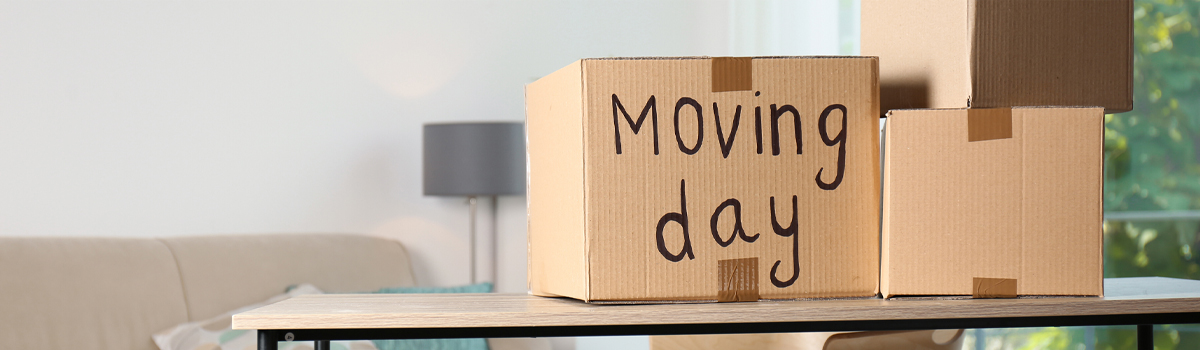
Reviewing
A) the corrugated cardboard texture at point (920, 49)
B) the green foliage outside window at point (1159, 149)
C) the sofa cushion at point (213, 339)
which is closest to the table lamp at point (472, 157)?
the sofa cushion at point (213, 339)

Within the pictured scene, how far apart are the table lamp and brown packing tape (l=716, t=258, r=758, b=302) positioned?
2013 mm

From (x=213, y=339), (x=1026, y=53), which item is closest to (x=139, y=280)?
(x=213, y=339)

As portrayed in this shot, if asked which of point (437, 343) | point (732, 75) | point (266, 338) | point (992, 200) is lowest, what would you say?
point (437, 343)

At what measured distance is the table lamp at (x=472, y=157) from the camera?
2.76 metres

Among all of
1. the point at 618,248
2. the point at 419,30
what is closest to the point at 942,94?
the point at 618,248

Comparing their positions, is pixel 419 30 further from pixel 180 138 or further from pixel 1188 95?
pixel 1188 95

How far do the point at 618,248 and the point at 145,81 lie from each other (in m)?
2.58

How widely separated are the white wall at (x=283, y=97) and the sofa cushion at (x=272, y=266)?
0.93 feet

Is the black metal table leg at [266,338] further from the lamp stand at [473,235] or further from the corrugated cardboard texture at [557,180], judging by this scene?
the lamp stand at [473,235]

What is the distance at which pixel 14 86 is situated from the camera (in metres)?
2.65

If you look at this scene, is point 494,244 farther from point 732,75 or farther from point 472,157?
point 732,75

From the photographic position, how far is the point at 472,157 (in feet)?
9.05

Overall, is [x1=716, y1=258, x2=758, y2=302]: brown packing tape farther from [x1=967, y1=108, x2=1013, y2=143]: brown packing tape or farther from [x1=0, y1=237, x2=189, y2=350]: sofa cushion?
[x1=0, y1=237, x2=189, y2=350]: sofa cushion

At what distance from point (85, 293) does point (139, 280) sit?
148 mm
